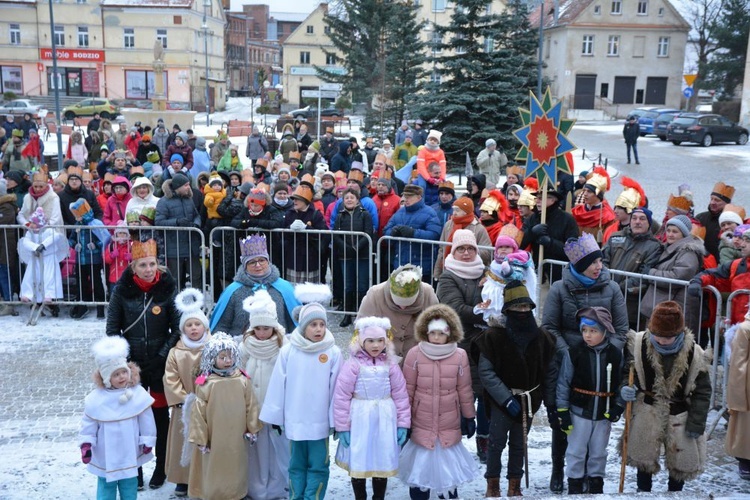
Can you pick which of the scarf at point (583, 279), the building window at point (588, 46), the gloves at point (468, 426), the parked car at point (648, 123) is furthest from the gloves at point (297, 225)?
the building window at point (588, 46)

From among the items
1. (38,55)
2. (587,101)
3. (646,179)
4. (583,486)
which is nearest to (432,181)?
(583,486)

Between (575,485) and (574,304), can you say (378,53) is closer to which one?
(574,304)

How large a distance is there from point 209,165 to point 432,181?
24.6 feet

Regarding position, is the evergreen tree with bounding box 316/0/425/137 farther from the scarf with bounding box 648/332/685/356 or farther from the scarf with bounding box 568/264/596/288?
the scarf with bounding box 648/332/685/356

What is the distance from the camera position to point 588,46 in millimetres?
62156

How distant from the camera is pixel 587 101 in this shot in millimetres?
62438

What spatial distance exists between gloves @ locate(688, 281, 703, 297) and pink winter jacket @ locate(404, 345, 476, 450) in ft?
8.89

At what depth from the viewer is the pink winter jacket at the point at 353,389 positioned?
17.8ft

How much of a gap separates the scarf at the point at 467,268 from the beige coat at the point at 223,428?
6.81 ft

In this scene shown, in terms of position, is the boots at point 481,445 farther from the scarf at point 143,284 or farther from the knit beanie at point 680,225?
the scarf at point 143,284

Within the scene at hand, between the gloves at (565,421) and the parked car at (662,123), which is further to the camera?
the parked car at (662,123)

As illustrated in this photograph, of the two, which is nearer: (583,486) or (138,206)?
(583,486)

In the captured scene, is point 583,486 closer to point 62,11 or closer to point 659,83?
point 659,83

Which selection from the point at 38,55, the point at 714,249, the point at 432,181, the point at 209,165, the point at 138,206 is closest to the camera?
the point at 714,249
